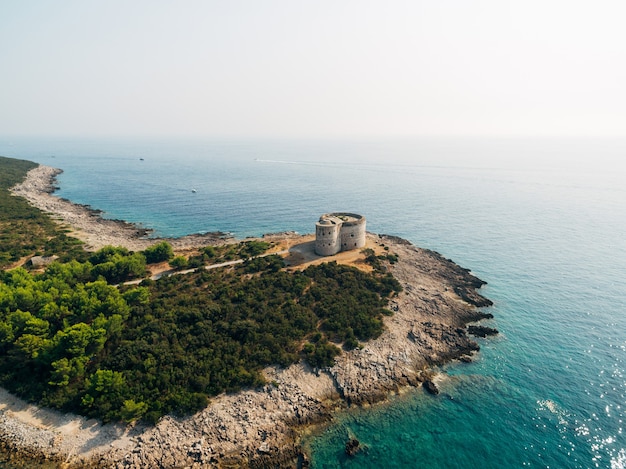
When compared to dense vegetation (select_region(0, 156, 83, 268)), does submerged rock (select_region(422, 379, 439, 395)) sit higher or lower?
lower

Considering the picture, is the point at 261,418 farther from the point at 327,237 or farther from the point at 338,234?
the point at 338,234

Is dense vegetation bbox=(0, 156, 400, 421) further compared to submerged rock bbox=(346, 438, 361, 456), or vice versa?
dense vegetation bbox=(0, 156, 400, 421)

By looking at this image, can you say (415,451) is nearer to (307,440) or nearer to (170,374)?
(307,440)

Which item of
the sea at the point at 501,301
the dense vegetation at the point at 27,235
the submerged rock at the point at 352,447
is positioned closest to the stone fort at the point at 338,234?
the sea at the point at 501,301

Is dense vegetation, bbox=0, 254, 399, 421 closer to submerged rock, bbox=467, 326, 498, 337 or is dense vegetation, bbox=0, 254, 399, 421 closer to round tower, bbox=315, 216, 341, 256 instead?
round tower, bbox=315, 216, 341, 256

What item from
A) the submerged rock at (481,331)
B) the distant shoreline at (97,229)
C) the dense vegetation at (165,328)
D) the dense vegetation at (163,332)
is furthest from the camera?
the distant shoreline at (97,229)

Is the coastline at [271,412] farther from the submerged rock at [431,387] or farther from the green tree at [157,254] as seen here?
the green tree at [157,254]

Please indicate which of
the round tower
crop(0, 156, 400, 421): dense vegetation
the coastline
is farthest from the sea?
the round tower
